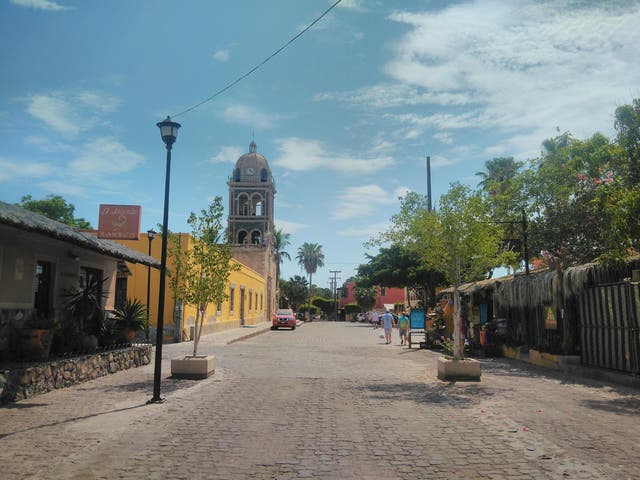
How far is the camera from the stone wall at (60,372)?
8.02 meters

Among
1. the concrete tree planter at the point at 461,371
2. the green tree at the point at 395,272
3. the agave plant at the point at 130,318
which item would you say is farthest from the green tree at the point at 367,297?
the concrete tree planter at the point at 461,371

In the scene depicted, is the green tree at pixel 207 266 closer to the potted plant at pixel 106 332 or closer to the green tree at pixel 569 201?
the potted plant at pixel 106 332

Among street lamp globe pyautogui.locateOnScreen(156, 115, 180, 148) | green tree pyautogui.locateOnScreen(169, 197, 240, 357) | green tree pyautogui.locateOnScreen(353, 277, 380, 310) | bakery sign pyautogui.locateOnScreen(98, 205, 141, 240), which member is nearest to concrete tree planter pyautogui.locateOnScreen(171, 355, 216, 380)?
green tree pyautogui.locateOnScreen(169, 197, 240, 357)

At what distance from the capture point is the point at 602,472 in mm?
4801

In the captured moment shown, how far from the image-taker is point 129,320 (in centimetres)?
1374

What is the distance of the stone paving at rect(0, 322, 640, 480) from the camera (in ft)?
16.1

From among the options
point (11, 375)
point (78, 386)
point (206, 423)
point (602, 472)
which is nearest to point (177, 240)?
point (78, 386)

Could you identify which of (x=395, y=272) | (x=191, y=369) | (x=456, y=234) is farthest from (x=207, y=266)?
(x=395, y=272)

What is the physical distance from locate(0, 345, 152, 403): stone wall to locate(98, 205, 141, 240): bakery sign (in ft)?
36.0

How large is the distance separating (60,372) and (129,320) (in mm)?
4272

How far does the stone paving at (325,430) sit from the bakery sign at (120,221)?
1334cm

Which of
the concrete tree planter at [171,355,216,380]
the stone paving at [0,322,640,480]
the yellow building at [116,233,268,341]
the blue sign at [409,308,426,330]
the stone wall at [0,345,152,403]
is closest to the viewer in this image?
the stone paving at [0,322,640,480]

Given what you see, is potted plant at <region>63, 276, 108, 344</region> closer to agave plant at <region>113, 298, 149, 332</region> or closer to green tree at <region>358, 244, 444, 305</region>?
agave plant at <region>113, 298, 149, 332</region>

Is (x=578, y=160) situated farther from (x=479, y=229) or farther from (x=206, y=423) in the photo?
(x=206, y=423)
